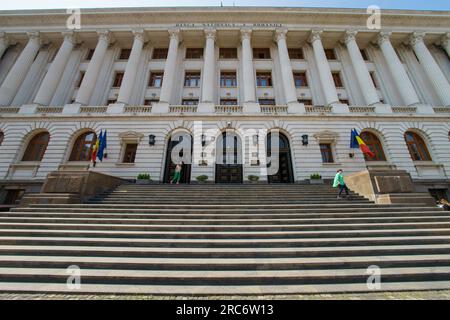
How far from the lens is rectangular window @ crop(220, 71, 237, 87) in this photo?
64.8 ft

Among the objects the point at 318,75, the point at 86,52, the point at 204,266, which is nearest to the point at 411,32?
the point at 318,75

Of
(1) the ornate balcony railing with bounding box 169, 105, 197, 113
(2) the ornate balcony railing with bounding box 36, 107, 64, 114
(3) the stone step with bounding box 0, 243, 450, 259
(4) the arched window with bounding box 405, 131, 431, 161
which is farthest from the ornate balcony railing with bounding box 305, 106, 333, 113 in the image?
(2) the ornate balcony railing with bounding box 36, 107, 64, 114

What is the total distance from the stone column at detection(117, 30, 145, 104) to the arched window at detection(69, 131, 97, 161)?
3.95 meters

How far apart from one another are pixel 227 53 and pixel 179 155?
14501 millimetres

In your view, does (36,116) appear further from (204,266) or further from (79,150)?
(204,266)

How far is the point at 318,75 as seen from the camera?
19.5 meters

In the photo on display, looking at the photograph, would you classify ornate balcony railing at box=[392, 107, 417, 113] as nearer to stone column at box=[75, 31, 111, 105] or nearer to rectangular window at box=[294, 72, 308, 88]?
rectangular window at box=[294, 72, 308, 88]

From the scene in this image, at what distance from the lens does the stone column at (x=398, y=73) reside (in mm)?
16945

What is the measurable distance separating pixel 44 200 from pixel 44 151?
10218 millimetres

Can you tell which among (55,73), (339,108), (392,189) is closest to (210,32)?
(339,108)

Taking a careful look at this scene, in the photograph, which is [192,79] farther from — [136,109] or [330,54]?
[330,54]

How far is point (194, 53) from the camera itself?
21953mm
